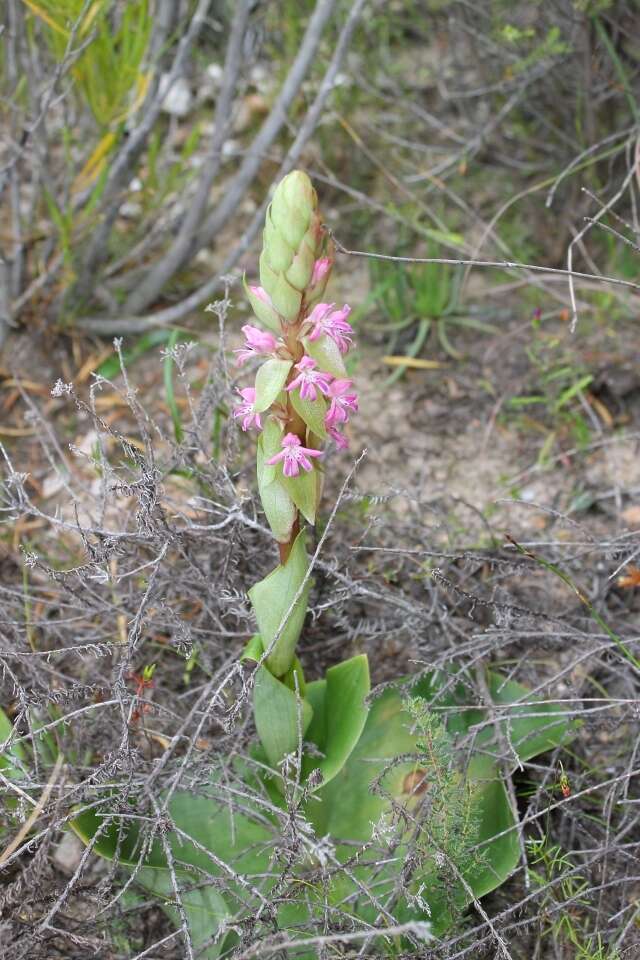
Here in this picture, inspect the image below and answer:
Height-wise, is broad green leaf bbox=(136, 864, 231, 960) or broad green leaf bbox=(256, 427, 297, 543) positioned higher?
broad green leaf bbox=(256, 427, 297, 543)

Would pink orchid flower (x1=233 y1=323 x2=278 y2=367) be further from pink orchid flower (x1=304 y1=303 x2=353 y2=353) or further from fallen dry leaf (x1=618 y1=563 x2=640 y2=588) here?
fallen dry leaf (x1=618 y1=563 x2=640 y2=588)

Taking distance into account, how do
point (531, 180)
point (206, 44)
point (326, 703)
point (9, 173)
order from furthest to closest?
point (206, 44), point (531, 180), point (9, 173), point (326, 703)

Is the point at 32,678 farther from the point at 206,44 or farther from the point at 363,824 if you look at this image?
the point at 206,44

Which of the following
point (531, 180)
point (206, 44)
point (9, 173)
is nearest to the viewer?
point (9, 173)

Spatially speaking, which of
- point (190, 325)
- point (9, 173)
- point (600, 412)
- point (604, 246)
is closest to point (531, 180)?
point (604, 246)

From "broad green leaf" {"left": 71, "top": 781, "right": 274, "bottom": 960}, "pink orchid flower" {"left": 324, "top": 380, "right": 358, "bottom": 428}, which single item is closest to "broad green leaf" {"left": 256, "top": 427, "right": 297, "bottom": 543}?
"pink orchid flower" {"left": 324, "top": 380, "right": 358, "bottom": 428}

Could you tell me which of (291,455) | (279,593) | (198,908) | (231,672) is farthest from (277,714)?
(291,455)

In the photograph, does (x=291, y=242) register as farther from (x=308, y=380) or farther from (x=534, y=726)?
(x=534, y=726)
